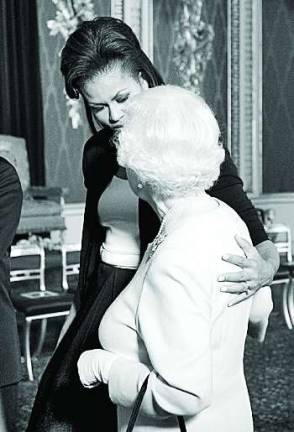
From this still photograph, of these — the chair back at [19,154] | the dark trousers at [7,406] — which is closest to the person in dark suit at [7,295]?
the dark trousers at [7,406]

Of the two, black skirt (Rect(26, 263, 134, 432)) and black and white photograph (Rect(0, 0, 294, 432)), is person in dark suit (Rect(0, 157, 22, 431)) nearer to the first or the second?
black and white photograph (Rect(0, 0, 294, 432))

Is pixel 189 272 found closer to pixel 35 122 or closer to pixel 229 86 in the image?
pixel 35 122

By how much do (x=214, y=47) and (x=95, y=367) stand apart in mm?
8204

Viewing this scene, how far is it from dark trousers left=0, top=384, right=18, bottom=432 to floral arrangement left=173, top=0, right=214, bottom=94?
7.00 m

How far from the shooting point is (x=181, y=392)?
138 centimetres

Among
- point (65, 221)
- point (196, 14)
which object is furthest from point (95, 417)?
point (196, 14)

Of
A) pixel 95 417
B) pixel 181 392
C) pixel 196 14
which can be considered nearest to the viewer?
pixel 181 392

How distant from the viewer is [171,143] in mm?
1454

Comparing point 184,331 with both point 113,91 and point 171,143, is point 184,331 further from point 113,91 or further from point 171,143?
point 113,91

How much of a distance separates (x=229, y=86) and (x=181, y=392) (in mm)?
8416

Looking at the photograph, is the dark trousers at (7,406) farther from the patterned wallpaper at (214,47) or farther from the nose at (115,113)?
the patterned wallpaper at (214,47)

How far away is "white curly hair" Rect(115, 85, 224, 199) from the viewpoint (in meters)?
1.46

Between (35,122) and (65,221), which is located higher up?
(35,122)

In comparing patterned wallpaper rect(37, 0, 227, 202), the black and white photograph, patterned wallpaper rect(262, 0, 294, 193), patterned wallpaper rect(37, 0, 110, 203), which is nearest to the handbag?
the black and white photograph
